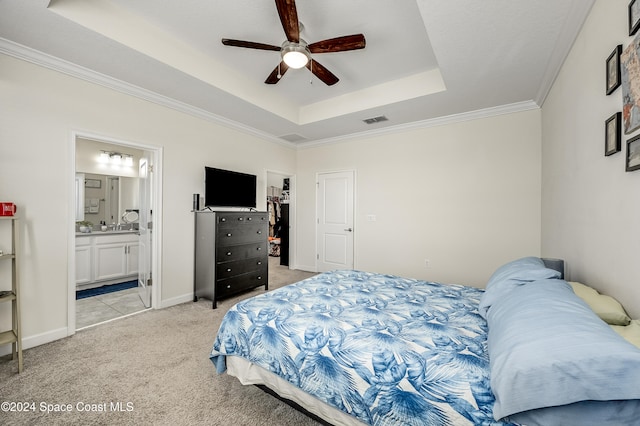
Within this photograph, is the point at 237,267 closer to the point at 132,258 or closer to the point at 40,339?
the point at 40,339

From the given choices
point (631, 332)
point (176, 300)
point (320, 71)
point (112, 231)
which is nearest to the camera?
point (631, 332)

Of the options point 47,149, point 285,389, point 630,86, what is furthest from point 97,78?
point 630,86

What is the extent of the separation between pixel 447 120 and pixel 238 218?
3.43 metres

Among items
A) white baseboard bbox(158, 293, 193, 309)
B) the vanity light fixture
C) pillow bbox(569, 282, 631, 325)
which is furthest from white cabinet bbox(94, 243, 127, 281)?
pillow bbox(569, 282, 631, 325)

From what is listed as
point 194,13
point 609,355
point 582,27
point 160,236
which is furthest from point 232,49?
point 609,355

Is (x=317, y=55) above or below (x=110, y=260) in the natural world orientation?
above

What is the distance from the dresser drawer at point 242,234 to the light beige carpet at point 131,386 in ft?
4.05

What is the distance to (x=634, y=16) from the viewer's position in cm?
136

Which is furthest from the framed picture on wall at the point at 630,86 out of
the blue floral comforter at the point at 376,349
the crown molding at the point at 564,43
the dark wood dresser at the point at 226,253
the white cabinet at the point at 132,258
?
the white cabinet at the point at 132,258

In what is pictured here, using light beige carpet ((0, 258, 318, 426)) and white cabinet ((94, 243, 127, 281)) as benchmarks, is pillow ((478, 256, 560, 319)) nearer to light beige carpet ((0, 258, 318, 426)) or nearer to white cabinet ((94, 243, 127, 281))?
light beige carpet ((0, 258, 318, 426))

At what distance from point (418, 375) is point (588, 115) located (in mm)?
2207

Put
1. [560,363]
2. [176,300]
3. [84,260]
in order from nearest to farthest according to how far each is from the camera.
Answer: [560,363] → [176,300] → [84,260]

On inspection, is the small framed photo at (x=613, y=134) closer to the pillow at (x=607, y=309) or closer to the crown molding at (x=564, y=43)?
the pillow at (x=607, y=309)

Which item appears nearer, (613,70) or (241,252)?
(613,70)
